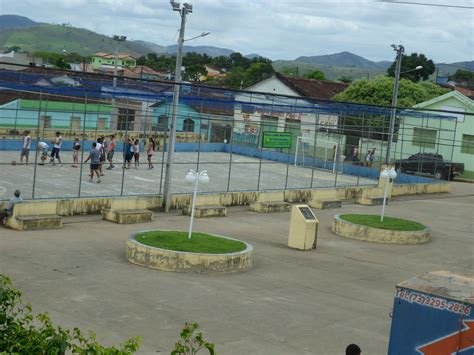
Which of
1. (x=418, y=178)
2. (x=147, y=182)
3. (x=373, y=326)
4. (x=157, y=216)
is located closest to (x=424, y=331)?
(x=373, y=326)

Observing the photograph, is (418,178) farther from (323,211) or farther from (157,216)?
(157,216)

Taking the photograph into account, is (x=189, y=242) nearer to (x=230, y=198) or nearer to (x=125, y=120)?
(x=230, y=198)

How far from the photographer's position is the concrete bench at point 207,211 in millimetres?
23188

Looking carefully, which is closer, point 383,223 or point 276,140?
point 383,223

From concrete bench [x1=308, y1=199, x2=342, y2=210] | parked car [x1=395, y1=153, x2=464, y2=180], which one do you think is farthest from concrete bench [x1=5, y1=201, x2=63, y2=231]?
parked car [x1=395, y1=153, x2=464, y2=180]

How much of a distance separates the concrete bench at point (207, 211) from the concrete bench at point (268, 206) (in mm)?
1764

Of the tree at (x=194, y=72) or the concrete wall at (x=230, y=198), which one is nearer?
the concrete wall at (x=230, y=198)

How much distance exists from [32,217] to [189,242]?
4.56 metres

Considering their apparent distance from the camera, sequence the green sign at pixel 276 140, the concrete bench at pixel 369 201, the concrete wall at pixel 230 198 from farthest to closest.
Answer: the concrete bench at pixel 369 201
the green sign at pixel 276 140
the concrete wall at pixel 230 198

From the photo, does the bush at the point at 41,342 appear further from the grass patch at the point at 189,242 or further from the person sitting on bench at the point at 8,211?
the person sitting on bench at the point at 8,211

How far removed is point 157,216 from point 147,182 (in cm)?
651

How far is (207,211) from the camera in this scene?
23.4m

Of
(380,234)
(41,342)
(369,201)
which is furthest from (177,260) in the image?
(369,201)

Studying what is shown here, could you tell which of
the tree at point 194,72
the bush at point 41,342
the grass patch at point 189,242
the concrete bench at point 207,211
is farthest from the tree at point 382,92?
the bush at point 41,342
